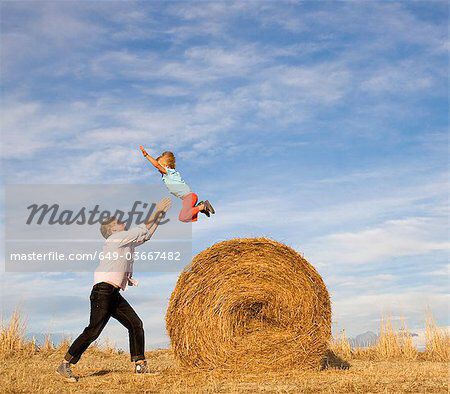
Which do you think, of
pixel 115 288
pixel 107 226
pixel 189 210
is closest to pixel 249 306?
pixel 189 210

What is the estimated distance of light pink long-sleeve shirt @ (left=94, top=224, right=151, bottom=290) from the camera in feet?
26.9

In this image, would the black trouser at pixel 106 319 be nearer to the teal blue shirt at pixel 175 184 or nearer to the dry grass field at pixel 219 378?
the dry grass field at pixel 219 378

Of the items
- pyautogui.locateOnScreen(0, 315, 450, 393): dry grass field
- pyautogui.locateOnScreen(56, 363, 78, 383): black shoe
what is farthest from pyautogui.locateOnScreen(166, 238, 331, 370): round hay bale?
pyautogui.locateOnScreen(56, 363, 78, 383): black shoe

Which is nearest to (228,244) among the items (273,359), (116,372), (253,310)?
(253,310)

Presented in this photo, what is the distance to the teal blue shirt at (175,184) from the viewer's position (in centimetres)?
952

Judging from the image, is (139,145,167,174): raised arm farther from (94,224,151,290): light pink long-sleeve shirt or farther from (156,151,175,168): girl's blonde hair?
(94,224,151,290): light pink long-sleeve shirt

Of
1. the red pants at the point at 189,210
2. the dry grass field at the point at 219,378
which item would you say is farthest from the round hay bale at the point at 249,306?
the red pants at the point at 189,210

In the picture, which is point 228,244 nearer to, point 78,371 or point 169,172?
point 169,172

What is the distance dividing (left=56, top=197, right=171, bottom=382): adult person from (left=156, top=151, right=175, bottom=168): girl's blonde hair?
1.28 m

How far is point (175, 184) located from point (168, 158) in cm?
44

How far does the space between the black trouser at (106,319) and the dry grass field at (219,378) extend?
0.37 metres

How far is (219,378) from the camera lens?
8055mm

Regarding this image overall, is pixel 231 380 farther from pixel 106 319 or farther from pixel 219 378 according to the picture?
pixel 106 319

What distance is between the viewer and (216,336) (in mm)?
8609
